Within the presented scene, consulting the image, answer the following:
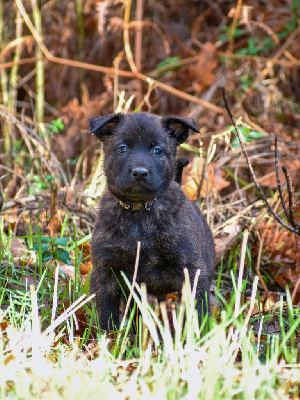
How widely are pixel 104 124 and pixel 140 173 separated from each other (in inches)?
20.9

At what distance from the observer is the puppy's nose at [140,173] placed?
380 centimetres

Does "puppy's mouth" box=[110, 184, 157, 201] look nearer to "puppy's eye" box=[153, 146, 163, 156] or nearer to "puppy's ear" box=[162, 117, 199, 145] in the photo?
"puppy's eye" box=[153, 146, 163, 156]

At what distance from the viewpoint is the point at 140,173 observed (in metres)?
3.80

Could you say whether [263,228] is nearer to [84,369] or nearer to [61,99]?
[84,369]

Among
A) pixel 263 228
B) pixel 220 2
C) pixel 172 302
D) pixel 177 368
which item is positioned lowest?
pixel 172 302

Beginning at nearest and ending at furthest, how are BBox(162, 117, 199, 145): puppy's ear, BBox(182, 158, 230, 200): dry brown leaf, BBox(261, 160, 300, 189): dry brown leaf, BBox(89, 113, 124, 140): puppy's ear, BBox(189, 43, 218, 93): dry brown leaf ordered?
BBox(89, 113, 124, 140): puppy's ear
BBox(162, 117, 199, 145): puppy's ear
BBox(182, 158, 230, 200): dry brown leaf
BBox(261, 160, 300, 189): dry brown leaf
BBox(189, 43, 218, 93): dry brown leaf

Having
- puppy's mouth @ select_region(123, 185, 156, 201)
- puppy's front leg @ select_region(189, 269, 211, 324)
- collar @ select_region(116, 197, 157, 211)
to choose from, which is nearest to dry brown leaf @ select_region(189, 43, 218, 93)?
collar @ select_region(116, 197, 157, 211)

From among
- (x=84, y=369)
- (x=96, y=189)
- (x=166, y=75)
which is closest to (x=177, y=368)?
(x=84, y=369)

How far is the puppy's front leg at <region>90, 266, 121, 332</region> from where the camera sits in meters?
4.04

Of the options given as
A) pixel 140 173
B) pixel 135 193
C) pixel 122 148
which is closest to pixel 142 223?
pixel 135 193

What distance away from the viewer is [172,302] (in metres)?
5.04

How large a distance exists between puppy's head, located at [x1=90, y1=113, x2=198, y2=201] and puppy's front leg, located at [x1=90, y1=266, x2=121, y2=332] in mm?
512

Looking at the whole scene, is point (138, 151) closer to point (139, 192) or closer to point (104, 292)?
point (139, 192)

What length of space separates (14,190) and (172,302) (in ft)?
8.39
